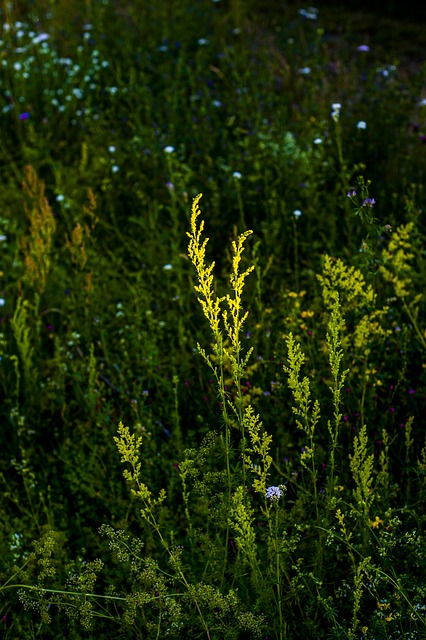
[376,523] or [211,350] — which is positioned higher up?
[376,523]

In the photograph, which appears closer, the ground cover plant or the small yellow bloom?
the ground cover plant

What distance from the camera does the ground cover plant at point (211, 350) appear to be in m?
A: 2.01

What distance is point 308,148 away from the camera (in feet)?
14.4

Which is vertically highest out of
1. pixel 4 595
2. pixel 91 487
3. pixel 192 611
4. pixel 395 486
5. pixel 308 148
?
pixel 308 148

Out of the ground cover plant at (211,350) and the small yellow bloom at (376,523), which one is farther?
the small yellow bloom at (376,523)

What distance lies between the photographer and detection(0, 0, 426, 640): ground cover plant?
2.01 metres

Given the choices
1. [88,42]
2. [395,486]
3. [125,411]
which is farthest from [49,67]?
[395,486]

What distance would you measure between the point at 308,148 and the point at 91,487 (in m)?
2.68

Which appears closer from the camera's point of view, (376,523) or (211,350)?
(376,523)

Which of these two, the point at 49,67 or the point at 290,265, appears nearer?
the point at 290,265

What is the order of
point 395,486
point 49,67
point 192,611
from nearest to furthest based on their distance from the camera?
point 192,611 → point 395,486 → point 49,67

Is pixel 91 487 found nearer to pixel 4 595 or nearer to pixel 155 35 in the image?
pixel 4 595

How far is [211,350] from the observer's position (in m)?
3.21

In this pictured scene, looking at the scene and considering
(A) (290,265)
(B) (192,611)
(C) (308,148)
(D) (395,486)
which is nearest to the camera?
(B) (192,611)
